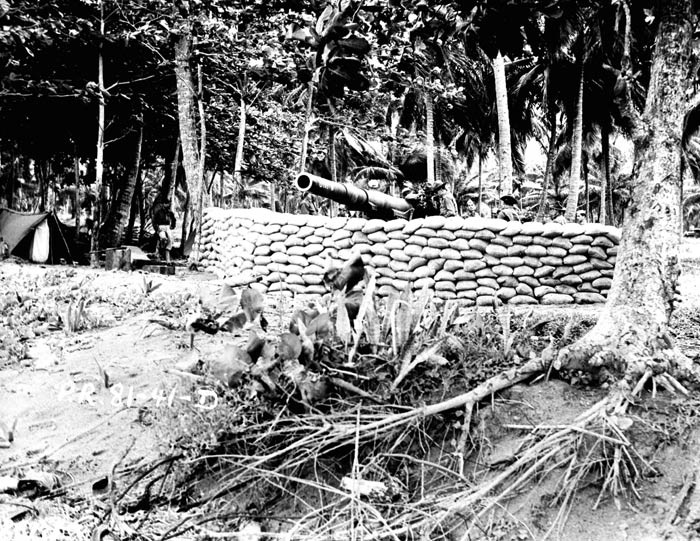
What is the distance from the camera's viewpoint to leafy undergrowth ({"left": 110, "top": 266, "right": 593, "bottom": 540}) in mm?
2736

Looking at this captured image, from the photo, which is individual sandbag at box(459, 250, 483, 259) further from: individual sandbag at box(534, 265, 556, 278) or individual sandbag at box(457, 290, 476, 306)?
individual sandbag at box(534, 265, 556, 278)

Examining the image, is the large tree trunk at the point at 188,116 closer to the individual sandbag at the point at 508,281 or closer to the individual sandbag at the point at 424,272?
the individual sandbag at the point at 424,272

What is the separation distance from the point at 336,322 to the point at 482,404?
872 millimetres

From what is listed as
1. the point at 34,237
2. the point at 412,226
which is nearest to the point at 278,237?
the point at 412,226

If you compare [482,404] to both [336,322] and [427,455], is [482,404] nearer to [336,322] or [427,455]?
[427,455]

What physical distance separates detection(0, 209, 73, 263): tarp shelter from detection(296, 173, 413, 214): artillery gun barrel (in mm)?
5660


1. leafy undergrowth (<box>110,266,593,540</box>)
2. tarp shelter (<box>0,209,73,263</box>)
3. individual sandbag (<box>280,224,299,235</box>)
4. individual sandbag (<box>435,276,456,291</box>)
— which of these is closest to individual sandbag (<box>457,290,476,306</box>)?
individual sandbag (<box>435,276,456,291</box>)

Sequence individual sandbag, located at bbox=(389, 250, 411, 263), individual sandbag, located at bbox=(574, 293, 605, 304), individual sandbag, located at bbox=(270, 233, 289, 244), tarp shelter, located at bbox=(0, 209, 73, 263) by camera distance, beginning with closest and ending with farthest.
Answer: individual sandbag, located at bbox=(574, 293, 605, 304) → individual sandbag, located at bbox=(389, 250, 411, 263) → individual sandbag, located at bbox=(270, 233, 289, 244) → tarp shelter, located at bbox=(0, 209, 73, 263)

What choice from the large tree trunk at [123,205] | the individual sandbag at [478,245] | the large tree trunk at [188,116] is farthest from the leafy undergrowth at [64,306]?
the large tree trunk at [123,205]

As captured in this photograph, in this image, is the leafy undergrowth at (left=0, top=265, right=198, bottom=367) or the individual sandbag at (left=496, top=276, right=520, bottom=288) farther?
the individual sandbag at (left=496, top=276, right=520, bottom=288)

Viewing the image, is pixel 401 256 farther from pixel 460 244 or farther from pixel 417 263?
pixel 460 244

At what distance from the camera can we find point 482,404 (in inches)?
124

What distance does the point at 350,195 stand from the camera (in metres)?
8.97

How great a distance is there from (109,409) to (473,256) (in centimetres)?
521
